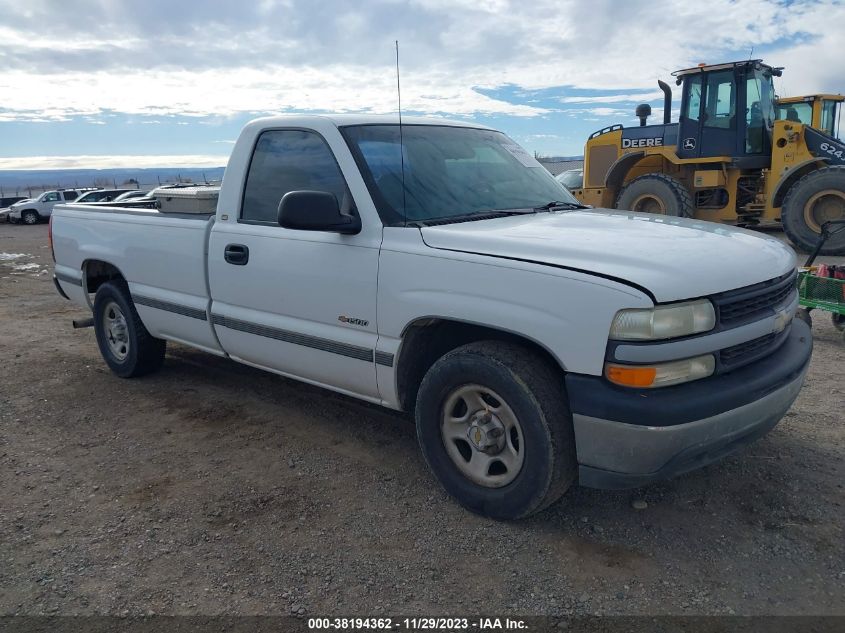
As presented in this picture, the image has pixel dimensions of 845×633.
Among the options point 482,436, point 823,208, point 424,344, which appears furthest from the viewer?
point 823,208

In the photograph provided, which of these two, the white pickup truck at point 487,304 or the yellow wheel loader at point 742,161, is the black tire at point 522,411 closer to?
the white pickup truck at point 487,304

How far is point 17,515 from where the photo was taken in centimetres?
351

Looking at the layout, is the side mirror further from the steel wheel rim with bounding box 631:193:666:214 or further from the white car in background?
the white car in background

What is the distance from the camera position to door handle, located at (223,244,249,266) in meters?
4.14

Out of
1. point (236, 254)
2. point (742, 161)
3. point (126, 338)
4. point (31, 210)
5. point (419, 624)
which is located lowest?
point (419, 624)

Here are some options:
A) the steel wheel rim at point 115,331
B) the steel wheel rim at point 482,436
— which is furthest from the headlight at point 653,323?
the steel wheel rim at point 115,331

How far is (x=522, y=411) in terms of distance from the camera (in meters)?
2.98

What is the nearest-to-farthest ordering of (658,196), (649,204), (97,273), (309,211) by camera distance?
(309,211) < (97,273) < (658,196) < (649,204)

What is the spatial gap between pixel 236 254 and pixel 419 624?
2.44 metres

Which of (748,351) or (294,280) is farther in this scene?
(294,280)

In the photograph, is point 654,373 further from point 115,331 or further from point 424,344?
point 115,331

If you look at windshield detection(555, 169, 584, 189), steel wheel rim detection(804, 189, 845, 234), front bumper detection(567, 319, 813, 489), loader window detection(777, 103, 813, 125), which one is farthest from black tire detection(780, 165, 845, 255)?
front bumper detection(567, 319, 813, 489)

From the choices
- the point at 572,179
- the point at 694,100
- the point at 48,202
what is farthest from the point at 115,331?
the point at 48,202

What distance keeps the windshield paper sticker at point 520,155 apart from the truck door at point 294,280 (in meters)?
1.26
